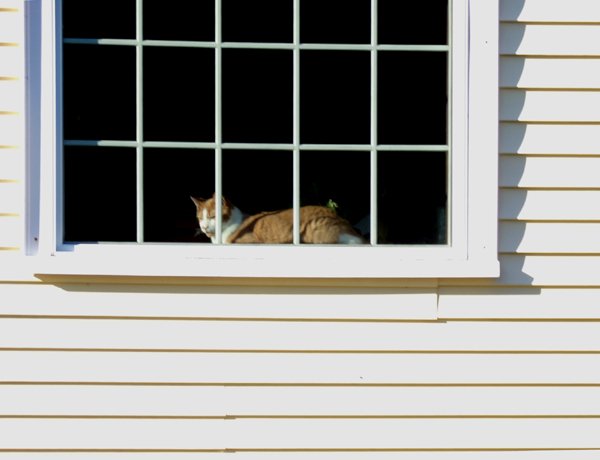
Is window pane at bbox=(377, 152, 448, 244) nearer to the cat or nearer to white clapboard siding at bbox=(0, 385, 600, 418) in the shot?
the cat

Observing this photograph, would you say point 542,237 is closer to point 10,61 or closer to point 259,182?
point 259,182

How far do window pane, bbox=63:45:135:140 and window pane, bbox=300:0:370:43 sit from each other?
87 centimetres

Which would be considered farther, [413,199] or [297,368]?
[413,199]

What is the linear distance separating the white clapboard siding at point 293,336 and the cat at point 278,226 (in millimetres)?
389

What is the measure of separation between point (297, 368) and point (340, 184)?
3.47 ft

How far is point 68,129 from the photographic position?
412 cm

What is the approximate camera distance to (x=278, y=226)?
4391 millimetres

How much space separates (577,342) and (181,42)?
82.6 inches

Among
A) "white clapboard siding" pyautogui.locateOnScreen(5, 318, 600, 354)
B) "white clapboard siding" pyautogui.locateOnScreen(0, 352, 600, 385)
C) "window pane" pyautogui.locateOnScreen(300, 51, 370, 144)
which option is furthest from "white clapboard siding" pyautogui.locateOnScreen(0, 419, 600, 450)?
"window pane" pyautogui.locateOnScreen(300, 51, 370, 144)

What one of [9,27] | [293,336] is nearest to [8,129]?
[9,27]

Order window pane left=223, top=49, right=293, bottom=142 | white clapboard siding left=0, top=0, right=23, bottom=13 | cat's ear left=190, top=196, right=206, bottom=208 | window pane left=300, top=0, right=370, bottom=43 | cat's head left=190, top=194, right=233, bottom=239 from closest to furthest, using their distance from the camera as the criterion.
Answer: white clapboard siding left=0, top=0, right=23, bottom=13
cat's head left=190, top=194, right=233, bottom=239
window pane left=300, top=0, right=370, bottom=43
cat's ear left=190, top=196, right=206, bottom=208
window pane left=223, top=49, right=293, bottom=142

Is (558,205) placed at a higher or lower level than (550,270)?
higher

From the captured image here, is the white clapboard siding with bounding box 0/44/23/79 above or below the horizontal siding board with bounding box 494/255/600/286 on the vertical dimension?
above

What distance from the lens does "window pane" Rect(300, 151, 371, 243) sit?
4.55 meters
